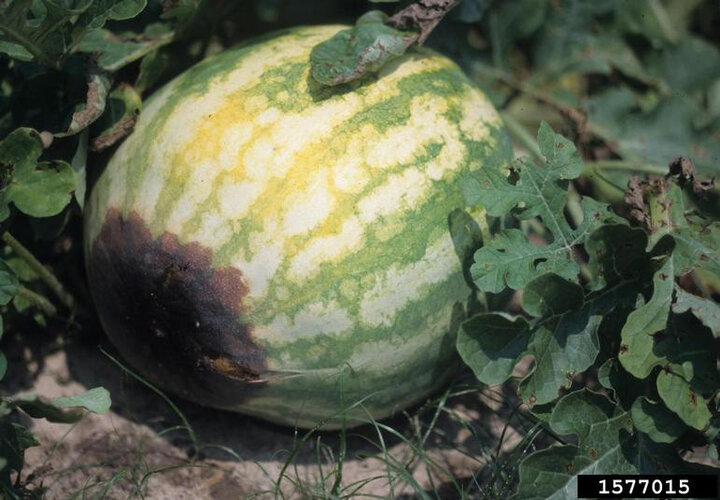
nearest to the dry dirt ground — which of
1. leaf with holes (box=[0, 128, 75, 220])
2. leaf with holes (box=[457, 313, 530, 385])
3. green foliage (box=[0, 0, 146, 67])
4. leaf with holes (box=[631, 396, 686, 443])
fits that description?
leaf with holes (box=[457, 313, 530, 385])

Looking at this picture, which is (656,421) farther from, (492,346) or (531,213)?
(531,213)

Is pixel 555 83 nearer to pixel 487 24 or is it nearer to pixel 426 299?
pixel 487 24

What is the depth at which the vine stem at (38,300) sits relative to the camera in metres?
2.30

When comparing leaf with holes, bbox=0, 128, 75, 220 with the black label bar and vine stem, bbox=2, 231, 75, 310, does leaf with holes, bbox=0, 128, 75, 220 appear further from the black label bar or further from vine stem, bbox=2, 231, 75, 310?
the black label bar

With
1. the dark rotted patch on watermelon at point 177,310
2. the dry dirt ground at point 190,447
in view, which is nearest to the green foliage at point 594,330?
the dry dirt ground at point 190,447

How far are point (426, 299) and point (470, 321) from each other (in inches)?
4.7

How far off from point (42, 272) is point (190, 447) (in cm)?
61

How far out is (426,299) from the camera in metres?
2.03

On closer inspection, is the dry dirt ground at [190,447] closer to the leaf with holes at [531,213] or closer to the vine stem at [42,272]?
the vine stem at [42,272]

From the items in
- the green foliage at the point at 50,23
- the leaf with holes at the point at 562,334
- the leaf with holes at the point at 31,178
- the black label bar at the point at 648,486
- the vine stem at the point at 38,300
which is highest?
the green foliage at the point at 50,23

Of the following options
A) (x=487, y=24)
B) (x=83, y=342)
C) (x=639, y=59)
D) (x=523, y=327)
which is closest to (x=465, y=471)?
(x=523, y=327)

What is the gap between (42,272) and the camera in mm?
2332

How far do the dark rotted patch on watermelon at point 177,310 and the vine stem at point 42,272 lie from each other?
211mm

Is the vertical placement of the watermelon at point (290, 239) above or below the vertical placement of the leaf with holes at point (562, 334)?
above
